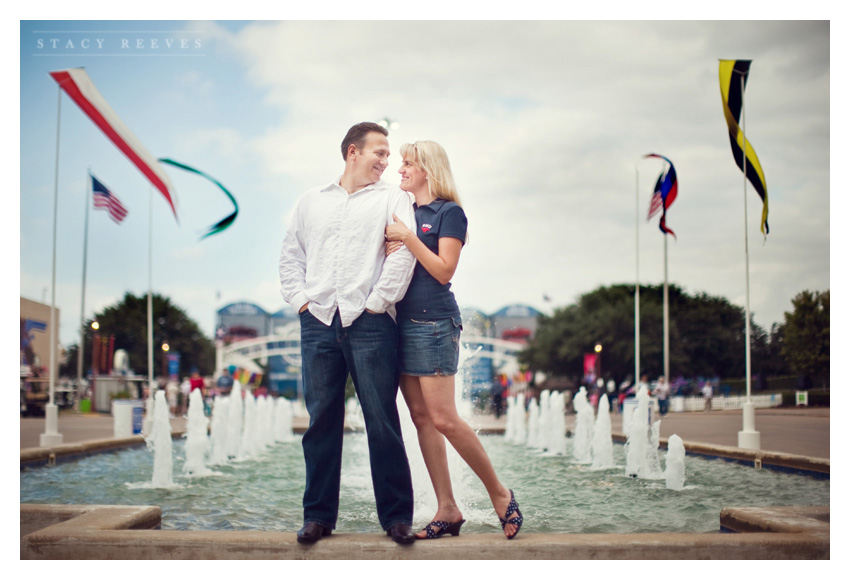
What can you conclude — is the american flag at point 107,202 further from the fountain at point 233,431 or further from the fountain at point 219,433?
the fountain at point 233,431

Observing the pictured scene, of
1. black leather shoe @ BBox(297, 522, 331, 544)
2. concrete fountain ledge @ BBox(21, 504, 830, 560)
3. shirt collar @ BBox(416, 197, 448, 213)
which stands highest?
shirt collar @ BBox(416, 197, 448, 213)

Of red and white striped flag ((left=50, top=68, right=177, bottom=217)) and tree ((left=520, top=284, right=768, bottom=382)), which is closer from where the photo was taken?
red and white striped flag ((left=50, top=68, right=177, bottom=217))

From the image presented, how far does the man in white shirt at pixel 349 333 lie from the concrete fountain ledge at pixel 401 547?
10cm

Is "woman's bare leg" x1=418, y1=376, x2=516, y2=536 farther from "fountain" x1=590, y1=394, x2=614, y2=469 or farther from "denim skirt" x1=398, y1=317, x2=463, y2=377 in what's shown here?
"fountain" x1=590, y1=394, x2=614, y2=469

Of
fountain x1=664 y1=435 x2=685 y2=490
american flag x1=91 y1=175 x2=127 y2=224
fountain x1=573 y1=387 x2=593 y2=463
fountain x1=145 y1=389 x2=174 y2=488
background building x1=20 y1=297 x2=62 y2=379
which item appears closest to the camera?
background building x1=20 y1=297 x2=62 y2=379

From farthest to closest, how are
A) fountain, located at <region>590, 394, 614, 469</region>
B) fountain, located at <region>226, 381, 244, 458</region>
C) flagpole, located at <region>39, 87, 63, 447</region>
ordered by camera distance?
fountain, located at <region>226, 381, 244, 458</region> → fountain, located at <region>590, 394, 614, 469</region> → flagpole, located at <region>39, 87, 63, 447</region>

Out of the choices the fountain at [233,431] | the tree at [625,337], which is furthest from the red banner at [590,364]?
the fountain at [233,431]

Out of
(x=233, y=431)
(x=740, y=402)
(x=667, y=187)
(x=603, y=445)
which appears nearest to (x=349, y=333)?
(x=667, y=187)

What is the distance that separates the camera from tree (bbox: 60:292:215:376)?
32.0 meters

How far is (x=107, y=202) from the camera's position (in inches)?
236

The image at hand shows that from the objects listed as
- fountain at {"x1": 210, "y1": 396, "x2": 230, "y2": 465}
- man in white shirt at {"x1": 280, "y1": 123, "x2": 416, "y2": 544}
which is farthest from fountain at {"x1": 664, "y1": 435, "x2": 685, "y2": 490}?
fountain at {"x1": 210, "y1": 396, "x2": 230, "y2": 465}

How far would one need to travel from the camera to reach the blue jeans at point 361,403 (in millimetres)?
3086

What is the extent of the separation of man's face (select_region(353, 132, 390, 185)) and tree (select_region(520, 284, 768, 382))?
63.6ft

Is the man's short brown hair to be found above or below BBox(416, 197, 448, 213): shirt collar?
above
